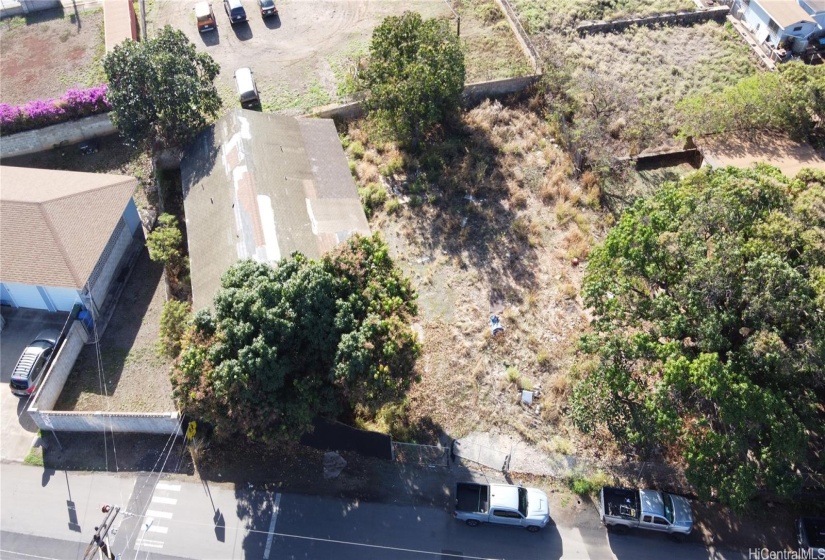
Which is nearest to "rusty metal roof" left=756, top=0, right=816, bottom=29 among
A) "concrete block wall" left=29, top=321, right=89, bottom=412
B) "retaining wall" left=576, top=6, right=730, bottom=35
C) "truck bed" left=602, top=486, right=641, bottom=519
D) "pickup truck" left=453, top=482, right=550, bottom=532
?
"retaining wall" left=576, top=6, right=730, bottom=35

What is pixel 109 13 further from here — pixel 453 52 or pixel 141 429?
pixel 141 429

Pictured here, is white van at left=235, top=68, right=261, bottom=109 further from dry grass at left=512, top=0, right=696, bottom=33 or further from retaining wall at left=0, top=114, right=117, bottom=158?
dry grass at left=512, top=0, right=696, bottom=33

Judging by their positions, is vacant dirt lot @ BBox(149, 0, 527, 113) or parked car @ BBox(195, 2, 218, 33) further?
parked car @ BBox(195, 2, 218, 33)

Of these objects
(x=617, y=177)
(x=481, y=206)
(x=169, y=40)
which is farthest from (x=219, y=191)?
(x=617, y=177)

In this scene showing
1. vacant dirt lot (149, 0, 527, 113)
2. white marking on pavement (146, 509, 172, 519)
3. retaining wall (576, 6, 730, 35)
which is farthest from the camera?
retaining wall (576, 6, 730, 35)

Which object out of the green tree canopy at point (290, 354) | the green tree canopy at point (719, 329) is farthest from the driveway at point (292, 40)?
the green tree canopy at point (719, 329)

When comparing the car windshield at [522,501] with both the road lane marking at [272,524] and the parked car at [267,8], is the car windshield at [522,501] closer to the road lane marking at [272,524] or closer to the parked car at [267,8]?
the road lane marking at [272,524]

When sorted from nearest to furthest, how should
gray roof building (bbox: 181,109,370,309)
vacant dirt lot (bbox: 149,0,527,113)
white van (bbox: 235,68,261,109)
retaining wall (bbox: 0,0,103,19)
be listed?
gray roof building (bbox: 181,109,370,309) → white van (bbox: 235,68,261,109) → vacant dirt lot (bbox: 149,0,527,113) → retaining wall (bbox: 0,0,103,19)
